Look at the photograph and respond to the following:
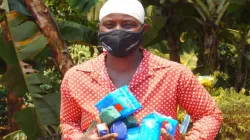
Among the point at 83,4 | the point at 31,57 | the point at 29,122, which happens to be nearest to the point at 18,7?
the point at 31,57

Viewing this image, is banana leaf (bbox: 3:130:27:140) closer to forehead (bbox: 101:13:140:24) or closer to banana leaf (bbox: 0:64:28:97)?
banana leaf (bbox: 0:64:28:97)

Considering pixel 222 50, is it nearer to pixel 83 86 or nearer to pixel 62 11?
pixel 62 11

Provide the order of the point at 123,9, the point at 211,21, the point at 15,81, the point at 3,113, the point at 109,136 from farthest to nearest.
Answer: the point at 3,113 < the point at 211,21 < the point at 15,81 < the point at 123,9 < the point at 109,136

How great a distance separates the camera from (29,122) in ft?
15.8

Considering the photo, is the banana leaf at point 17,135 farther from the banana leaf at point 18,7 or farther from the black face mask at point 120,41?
the black face mask at point 120,41

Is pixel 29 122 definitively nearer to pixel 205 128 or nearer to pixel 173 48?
pixel 173 48

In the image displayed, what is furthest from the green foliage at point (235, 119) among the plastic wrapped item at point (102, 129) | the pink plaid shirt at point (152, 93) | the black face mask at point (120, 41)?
the plastic wrapped item at point (102, 129)

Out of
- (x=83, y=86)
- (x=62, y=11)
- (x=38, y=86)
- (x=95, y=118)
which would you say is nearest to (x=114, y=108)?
(x=95, y=118)

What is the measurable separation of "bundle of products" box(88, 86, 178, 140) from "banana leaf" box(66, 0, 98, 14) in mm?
3588

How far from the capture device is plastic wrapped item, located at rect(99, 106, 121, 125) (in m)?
1.97

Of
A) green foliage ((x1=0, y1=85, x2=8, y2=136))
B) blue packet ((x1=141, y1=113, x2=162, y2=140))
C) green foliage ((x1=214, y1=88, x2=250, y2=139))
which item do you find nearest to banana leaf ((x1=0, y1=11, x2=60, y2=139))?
green foliage ((x1=214, y1=88, x2=250, y2=139))

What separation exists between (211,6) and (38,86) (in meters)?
2.34

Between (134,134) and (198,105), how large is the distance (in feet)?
1.06

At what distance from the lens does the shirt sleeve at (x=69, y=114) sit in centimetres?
220
